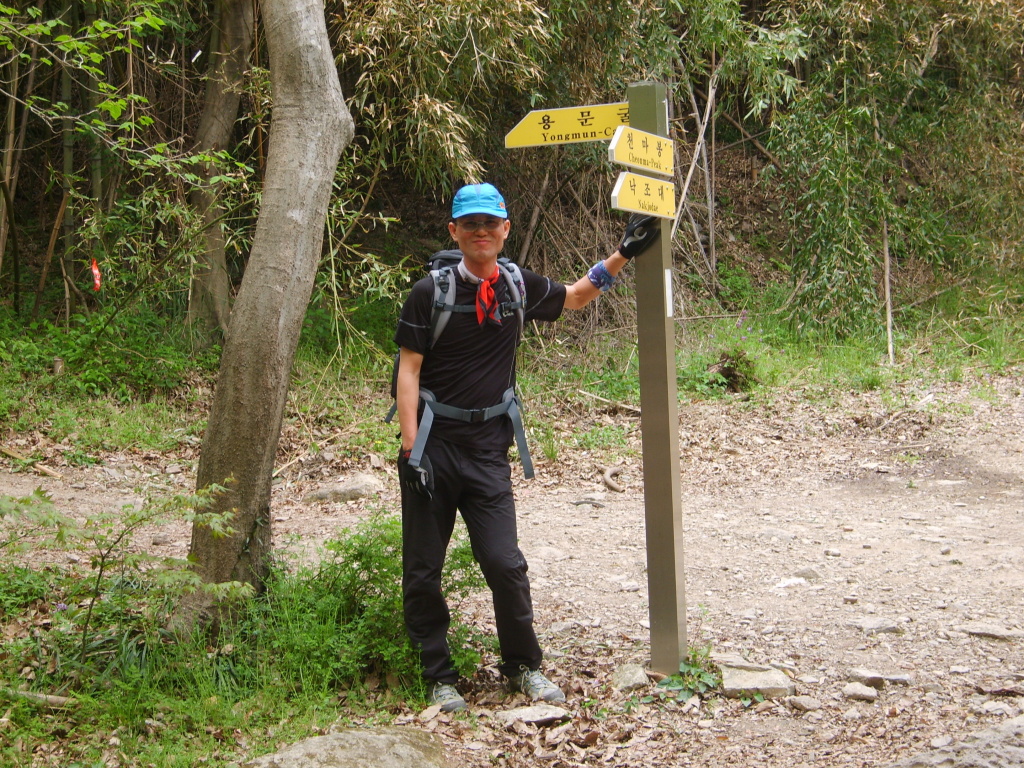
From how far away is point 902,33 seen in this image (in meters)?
11.0

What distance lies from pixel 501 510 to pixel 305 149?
1.73m

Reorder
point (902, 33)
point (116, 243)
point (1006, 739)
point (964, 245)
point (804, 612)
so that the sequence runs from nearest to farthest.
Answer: point (1006, 739), point (804, 612), point (116, 243), point (902, 33), point (964, 245)

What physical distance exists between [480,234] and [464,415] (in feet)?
2.21

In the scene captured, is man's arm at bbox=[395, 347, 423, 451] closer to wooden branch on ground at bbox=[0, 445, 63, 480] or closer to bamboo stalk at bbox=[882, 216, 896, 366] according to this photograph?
wooden branch on ground at bbox=[0, 445, 63, 480]

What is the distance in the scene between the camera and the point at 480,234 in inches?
138

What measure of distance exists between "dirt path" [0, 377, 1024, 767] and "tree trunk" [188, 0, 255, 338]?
228 cm

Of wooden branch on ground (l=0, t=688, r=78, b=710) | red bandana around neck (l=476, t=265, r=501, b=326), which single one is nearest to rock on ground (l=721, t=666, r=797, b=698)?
red bandana around neck (l=476, t=265, r=501, b=326)

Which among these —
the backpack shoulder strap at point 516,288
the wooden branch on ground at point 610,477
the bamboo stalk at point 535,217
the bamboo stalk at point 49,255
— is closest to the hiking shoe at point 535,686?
the backpack shoulder strap at point 516,288

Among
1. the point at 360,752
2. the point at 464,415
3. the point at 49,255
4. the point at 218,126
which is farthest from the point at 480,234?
the point at 49,255

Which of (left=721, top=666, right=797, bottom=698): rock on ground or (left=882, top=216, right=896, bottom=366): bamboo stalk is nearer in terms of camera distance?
(left=721, top=666, right=797, bottom=698): rock on ground

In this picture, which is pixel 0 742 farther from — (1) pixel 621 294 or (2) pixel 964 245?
(2) pixel 964 245

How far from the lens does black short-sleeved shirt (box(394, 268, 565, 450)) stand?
11.5ft

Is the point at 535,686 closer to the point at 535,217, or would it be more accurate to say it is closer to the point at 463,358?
the point at 463,358

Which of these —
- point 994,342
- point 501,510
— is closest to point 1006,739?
point 501,510
